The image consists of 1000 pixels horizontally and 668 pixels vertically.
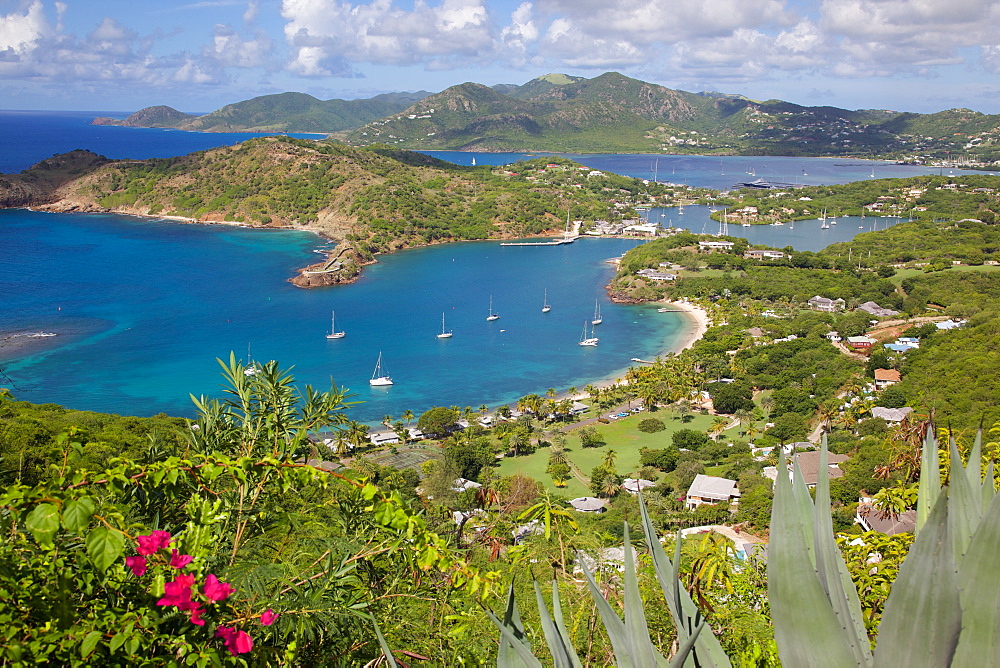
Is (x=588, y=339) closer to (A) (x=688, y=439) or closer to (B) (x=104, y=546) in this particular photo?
(A) (x=688, y=439)

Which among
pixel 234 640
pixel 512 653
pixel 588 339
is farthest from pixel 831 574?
pixel 588 339

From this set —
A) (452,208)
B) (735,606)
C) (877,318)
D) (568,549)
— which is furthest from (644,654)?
(452,208)

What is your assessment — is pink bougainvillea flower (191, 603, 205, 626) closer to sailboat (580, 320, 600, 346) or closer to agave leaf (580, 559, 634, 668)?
agave leaf (580, 559, 634, 668)

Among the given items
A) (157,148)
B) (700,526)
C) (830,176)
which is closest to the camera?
(700,526)

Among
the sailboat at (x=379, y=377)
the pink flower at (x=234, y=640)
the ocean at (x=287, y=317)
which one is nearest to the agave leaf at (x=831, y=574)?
the pink flower at (x=234, y=640)

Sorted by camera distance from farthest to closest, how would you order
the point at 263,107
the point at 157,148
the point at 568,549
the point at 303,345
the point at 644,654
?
the point at 263,107 < the point at 157,148 < the point at 303,345 < the point at 568,549 < the point at 644,654

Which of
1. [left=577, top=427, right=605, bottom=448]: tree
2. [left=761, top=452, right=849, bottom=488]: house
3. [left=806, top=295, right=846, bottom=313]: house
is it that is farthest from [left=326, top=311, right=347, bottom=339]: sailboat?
[left=806, top=295, right=846, bottom=313]: house

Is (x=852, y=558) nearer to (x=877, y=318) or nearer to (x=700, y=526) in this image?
(x=700, y=526)
